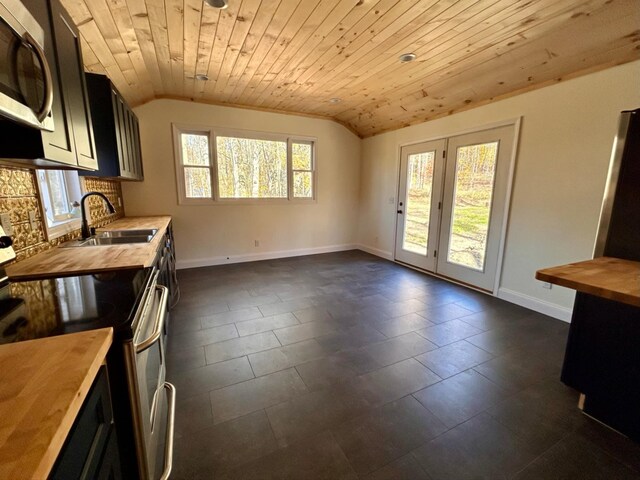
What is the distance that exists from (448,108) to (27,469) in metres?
4.62

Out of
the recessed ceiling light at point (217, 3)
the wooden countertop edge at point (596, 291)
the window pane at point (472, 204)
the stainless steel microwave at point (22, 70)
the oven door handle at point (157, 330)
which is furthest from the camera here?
the window pane at point (472, 204)

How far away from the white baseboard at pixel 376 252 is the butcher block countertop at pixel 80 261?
163 inches

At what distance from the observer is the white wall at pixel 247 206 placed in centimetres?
419

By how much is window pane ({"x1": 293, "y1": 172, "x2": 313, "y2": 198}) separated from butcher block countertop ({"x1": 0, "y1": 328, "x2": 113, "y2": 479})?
4615mm

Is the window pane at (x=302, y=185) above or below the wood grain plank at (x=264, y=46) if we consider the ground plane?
below

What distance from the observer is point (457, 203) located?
3916 millimetres

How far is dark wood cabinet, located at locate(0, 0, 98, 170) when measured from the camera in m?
1.10

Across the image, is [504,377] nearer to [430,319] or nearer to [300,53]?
[430,319]

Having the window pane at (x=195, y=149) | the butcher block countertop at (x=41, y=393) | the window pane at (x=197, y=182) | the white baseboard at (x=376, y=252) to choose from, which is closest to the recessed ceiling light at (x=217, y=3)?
the butcher block countertop at (x=41, y=393)

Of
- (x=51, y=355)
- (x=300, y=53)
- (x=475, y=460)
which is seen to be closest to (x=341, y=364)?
(x=475, y=460)

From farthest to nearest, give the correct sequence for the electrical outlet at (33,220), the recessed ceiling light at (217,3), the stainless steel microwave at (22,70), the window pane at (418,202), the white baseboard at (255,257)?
1. the white baseboard at (255,257)
2. the window pane at (418,202)
3. the recessed ceiling light at (217,3)
4. the electrical outlet at (33,220)
5. the stainless steel microwave at (22,70)

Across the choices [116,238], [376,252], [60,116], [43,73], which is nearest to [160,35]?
[60,116]

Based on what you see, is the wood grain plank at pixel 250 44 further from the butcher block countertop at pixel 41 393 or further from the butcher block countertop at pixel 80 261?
the butcher block countertop at pixel 41 393

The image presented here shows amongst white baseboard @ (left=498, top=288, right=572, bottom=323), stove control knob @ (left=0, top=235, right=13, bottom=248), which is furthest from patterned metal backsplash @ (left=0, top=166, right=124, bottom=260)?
white baseboard @ (left=498, top=288, right=572, bottom=323)
